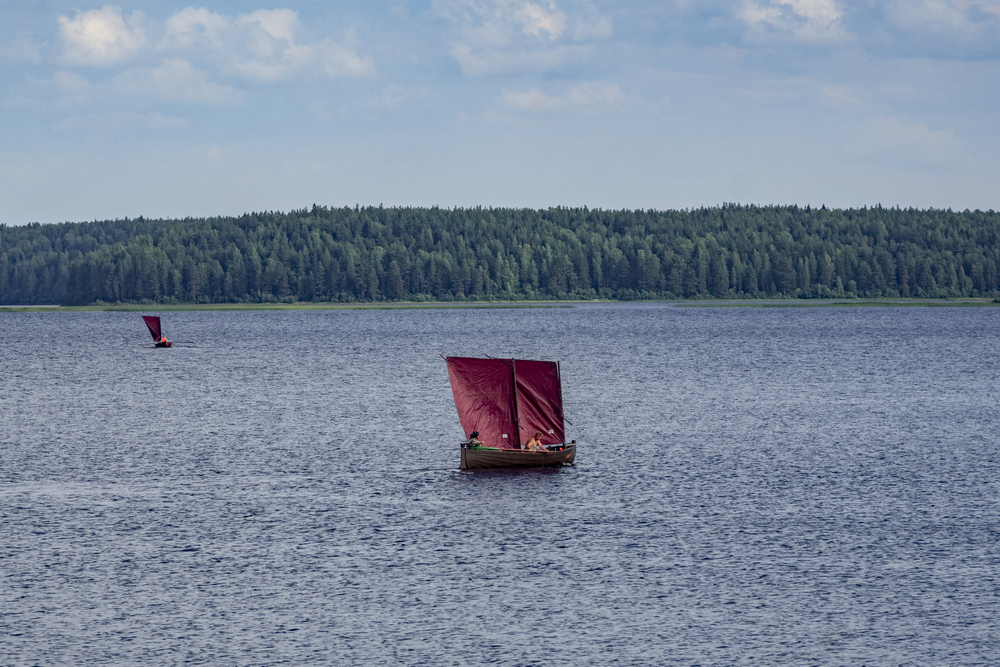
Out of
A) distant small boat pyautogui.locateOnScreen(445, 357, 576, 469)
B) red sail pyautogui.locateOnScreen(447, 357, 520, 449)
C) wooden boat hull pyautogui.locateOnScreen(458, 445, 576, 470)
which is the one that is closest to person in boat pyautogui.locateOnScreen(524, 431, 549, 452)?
distant small boat pyautogui.locateOnScreen(445, 357, 576, 469)

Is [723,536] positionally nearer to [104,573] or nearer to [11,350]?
[104,573]

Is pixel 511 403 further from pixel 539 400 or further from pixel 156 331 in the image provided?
pixel 156 331

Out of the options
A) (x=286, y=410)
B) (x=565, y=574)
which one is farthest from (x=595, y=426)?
(x=565, y=574)

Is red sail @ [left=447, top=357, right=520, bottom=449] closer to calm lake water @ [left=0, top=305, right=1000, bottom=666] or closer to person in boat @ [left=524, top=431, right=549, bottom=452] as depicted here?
person in boat @ [left=524, top=431, right=549, bottom=452]

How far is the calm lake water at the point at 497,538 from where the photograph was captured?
33125 millimetres

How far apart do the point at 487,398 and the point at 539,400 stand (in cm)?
272

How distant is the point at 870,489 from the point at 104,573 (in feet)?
112

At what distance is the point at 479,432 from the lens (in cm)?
6303

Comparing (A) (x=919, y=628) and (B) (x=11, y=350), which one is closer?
(A) (x=919, y=628)

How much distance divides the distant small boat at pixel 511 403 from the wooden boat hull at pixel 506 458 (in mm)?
61

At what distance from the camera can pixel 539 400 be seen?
6259 cm

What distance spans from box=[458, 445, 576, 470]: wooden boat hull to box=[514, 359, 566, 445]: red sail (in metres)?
2.31

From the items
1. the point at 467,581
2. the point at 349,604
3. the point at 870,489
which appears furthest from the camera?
the point at 870,489

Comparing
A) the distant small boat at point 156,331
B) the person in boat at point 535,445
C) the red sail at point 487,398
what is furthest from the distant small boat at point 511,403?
the distant small boat at point 156,331
